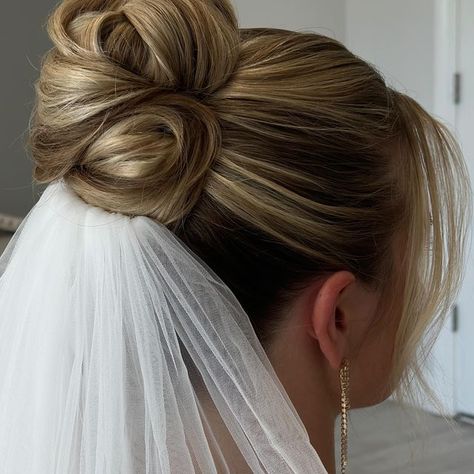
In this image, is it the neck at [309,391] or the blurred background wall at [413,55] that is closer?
the neck at [309,391]

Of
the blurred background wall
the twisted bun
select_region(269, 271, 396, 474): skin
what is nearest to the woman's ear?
select_region(269, 271, 396, 474): skin

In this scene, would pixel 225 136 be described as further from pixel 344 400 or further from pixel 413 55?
pixel 413 55

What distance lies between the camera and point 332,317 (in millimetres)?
739

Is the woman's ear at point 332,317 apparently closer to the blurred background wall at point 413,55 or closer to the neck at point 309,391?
the neck at point 309,391

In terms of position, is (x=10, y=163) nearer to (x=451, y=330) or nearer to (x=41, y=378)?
(x=451, y=330)

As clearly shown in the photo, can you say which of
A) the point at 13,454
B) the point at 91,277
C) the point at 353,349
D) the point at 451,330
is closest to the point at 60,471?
the point at 13,454

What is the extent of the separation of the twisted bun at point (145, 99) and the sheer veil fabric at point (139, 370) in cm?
3

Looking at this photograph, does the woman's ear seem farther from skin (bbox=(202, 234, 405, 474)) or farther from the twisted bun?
the twisted bun

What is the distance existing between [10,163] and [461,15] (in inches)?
63.0

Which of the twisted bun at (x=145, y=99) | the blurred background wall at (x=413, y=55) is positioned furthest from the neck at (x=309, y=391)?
the blurred background wall at (x=413, y=55)

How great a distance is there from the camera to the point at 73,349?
739 mm

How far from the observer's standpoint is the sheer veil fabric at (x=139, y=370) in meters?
0.70

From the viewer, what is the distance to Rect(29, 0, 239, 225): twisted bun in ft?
2.24

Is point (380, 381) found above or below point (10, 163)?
above
